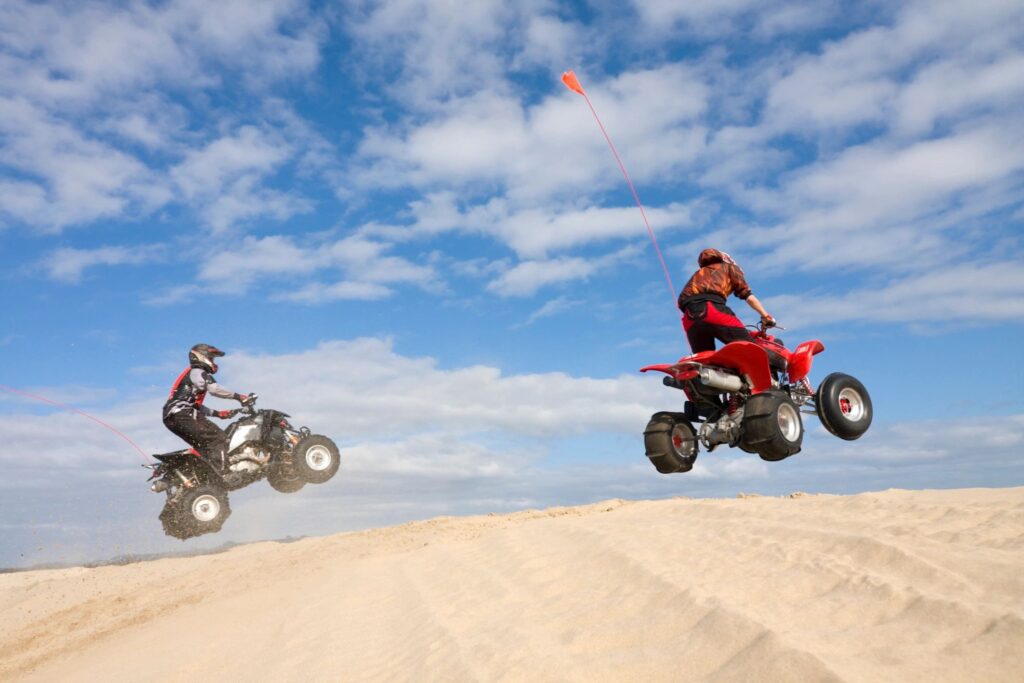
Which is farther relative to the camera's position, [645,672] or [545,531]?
[545,531]

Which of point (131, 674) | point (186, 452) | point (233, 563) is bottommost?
point (131, 674)

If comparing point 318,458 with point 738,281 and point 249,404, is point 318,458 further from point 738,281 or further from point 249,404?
point 738,281

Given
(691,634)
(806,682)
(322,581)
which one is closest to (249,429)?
(322,581)

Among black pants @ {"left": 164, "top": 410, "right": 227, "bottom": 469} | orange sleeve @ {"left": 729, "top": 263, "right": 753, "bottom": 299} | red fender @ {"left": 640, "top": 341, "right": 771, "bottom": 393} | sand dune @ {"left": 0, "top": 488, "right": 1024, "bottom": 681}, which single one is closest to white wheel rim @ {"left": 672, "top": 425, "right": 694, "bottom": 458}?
sand dune @ {"left": 0, "top": 488, "right": 1024, "bottom": 681}

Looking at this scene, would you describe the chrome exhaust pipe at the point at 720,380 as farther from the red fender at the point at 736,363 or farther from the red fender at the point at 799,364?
the red fender at the point at 799,364

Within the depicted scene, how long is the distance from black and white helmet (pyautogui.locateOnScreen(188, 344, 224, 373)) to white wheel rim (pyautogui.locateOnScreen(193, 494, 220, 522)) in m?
2.15

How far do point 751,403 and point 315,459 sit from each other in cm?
764

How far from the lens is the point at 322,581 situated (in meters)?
8.88

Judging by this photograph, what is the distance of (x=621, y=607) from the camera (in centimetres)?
473

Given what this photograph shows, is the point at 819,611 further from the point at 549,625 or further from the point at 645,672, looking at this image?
the point at 549,625

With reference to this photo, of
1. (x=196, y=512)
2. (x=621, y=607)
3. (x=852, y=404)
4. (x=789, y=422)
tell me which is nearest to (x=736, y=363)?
(x=789, y=422)

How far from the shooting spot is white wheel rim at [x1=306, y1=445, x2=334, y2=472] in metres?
12.7

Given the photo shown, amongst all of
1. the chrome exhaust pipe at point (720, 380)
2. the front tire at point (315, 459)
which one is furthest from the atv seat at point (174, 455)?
the chrome exhaust pipe at point (720, 380)

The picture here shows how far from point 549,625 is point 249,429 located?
925cm
